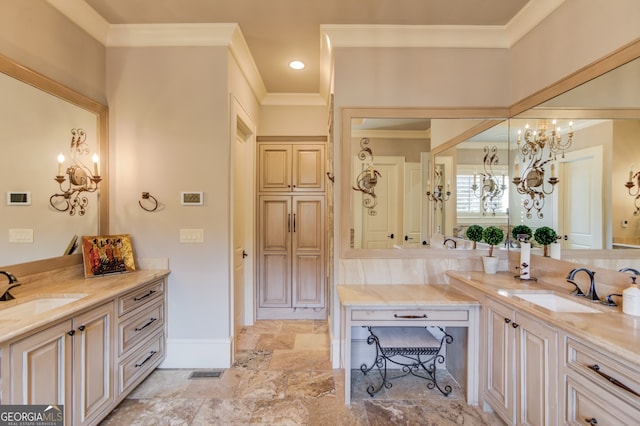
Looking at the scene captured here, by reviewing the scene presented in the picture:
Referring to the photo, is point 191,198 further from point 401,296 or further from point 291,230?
point 401,296

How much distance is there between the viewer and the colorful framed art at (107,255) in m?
2.28

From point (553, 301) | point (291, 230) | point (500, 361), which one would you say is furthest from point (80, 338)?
point (553, 301)

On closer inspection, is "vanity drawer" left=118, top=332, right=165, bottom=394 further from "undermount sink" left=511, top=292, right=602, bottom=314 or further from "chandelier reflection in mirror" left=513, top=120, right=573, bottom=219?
"chandelier reflection in mirror" left=513, top=120, right=573, bottom=219

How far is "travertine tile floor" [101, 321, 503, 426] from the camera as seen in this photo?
1974 millimetres

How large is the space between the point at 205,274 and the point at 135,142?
1315 mm

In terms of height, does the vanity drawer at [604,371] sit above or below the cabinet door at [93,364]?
above

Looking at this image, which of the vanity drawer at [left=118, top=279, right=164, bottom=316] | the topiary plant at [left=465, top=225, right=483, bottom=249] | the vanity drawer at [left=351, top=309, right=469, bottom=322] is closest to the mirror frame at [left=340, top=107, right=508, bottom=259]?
the topiary plant at [left=465, top=225, right=483, bottom=249]

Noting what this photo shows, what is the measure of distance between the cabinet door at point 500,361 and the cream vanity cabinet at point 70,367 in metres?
2.48

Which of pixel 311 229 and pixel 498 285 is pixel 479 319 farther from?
pixel 311 229

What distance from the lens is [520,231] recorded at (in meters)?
2.44

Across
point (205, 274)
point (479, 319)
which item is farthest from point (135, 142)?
point (479, 319)

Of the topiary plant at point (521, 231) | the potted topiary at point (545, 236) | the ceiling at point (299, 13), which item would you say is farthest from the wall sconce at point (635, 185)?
the ceiling at point (299, 13)

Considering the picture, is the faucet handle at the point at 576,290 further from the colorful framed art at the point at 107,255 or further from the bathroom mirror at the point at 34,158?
the bathroom mirror at the point at 34,158

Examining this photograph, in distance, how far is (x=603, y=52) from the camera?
5.73ft
